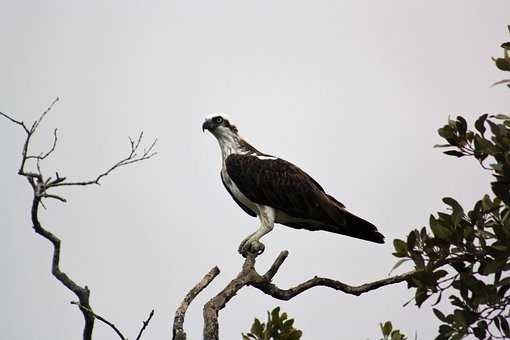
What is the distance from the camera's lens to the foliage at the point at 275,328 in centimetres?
501

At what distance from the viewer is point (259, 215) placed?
848cm

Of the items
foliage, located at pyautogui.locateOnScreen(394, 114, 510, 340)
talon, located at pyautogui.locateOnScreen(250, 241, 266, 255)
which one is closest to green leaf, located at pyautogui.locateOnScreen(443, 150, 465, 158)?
foliage, located at pyautogui.locateOnScreen(394, 114, 510, 340)

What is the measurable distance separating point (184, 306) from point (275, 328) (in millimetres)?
660

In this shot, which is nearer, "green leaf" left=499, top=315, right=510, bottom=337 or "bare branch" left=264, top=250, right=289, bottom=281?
"green leaf" left=499, top=315, right=510, bottom=337

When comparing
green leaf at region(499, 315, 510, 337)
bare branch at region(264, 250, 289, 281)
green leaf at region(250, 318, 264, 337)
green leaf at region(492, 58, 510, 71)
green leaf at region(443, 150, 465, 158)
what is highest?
green leaf at region(492, 58, 510, 71)

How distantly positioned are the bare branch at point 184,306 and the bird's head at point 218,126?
3793 millimetres

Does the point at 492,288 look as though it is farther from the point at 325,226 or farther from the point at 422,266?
the point at 325,226

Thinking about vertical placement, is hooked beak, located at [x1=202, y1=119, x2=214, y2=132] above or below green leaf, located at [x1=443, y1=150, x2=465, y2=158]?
Result: above

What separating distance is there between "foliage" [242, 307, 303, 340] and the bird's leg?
2.08m

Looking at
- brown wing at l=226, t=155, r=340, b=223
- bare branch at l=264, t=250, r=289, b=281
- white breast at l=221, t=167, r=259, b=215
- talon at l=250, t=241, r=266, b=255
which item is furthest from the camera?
white breast at l=221, t=167, r=259, b=215

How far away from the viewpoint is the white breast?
8.51m

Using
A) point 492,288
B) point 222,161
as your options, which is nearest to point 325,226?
point 222,161

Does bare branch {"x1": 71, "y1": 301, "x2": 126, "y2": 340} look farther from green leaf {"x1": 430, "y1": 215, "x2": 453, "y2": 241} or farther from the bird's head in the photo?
the bird's head

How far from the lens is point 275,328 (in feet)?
16.6
